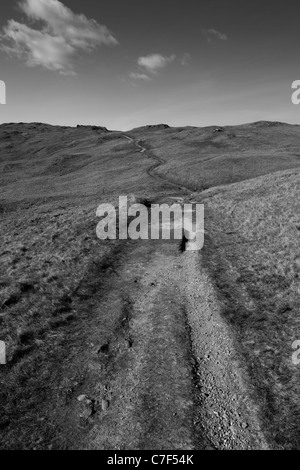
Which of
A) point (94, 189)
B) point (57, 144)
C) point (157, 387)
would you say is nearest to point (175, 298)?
point (157, 387)

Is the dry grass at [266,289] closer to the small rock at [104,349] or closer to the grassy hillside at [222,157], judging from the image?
the small rock at [104,349]

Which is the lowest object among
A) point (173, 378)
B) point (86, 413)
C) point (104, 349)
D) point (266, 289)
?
point (86, 413)

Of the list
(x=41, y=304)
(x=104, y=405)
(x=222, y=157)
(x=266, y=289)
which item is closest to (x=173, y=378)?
(x=104, y=405)

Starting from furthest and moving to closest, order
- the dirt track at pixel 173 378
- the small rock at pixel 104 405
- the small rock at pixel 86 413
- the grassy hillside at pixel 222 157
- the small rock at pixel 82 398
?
1. the grassy hillside at pixel 222 157
2. the small rock at pixel 82 398
3. the small rock at pixel 104 405
4. the small rock at pixel 86 413
5. the dirt track at pixel 173 378

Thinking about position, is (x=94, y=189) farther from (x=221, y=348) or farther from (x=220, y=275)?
(x=221, y=348)

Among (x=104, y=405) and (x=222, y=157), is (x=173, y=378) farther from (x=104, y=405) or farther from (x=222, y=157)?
(x=222, y=157)

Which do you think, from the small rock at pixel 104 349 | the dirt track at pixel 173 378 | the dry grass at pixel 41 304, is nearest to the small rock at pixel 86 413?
the dirt track at pixel 173 378

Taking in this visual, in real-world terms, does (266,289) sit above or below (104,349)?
above

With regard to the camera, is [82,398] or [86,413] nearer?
[86,413]

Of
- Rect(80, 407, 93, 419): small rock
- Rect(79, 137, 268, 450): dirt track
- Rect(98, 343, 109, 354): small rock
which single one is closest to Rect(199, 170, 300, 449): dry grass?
Rect(79, 137, 268, 450): dirt track

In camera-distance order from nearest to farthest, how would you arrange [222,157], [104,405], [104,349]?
[104,405], [104,349], [222,157]

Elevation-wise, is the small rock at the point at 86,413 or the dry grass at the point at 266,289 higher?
the dry grass at the point at 266,289

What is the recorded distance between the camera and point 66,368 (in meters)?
10.8

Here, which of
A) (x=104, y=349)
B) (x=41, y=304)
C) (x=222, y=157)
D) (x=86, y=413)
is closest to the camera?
(x=86, y=413)
